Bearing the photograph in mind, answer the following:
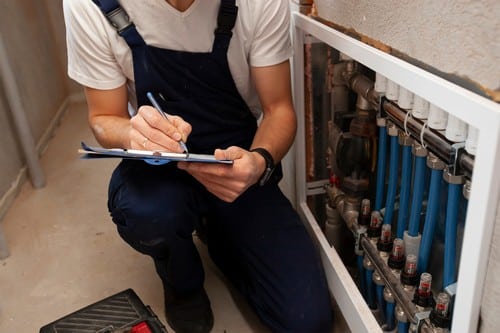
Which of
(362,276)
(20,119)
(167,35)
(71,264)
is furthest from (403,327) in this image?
(20,119)

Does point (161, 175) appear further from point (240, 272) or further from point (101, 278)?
point (101, 278)

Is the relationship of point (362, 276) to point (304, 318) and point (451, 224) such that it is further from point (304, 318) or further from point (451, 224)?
point (451, 224)

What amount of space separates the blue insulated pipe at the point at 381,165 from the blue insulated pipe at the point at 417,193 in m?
0.12

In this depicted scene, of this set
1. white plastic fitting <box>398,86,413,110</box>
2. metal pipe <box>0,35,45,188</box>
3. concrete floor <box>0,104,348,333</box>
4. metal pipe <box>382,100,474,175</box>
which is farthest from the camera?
metal pipe <box>0,35,45,188</box>

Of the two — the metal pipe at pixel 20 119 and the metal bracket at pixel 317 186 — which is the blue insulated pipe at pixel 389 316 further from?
the metal pipe at pixel 20 119

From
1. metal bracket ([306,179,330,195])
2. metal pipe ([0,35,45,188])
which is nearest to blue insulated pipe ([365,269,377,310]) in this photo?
metal bracket ([306,179,330,195])

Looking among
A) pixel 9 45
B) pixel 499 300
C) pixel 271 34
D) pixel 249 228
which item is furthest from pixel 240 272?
pixel 9 45

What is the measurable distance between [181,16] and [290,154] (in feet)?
1.43

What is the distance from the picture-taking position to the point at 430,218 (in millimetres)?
699

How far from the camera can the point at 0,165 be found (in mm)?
1495

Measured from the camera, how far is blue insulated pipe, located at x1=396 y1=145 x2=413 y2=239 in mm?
764

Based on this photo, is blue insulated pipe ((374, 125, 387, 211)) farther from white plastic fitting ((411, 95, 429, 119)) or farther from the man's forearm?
the man's forearm

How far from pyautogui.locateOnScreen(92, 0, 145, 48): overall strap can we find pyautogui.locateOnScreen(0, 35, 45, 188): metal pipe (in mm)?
753

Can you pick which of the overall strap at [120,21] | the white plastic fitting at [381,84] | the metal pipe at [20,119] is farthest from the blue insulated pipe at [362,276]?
the metal pipe at [20,119]
